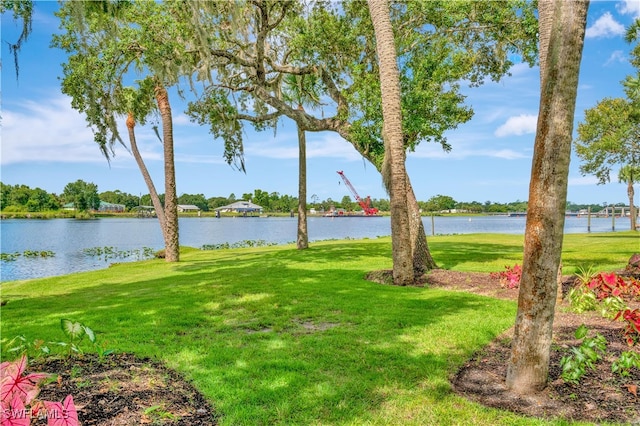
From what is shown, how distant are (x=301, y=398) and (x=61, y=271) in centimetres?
1746

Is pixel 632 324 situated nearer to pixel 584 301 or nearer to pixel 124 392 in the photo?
pixel 584 301

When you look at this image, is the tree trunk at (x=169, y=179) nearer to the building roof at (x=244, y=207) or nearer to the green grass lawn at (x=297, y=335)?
the green grass lawn at (x=297, y=335)

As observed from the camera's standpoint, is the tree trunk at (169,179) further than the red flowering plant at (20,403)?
Yes

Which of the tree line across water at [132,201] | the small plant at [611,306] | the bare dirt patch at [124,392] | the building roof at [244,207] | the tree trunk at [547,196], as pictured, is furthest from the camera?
the building roof at [244,207]

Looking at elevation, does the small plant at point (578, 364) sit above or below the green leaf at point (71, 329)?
below

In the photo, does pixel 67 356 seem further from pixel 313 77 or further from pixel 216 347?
pixel 313 77

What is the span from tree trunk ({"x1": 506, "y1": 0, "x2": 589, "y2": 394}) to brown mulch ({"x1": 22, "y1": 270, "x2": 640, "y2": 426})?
0.82 feet

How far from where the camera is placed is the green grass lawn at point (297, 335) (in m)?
3.29

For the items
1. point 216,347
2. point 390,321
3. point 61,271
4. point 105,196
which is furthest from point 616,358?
point 105,196

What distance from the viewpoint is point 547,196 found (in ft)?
11.0

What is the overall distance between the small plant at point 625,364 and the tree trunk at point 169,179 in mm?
14415

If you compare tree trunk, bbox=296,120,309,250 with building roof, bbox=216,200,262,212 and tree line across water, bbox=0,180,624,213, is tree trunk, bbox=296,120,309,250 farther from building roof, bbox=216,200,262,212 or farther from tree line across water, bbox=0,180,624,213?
building roof, bbox=216,200,262,212

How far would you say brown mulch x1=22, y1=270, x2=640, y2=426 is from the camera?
9.90ft

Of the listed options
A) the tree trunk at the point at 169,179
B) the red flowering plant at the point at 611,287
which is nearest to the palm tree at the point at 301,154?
the tree trunk at the point at 169,179
